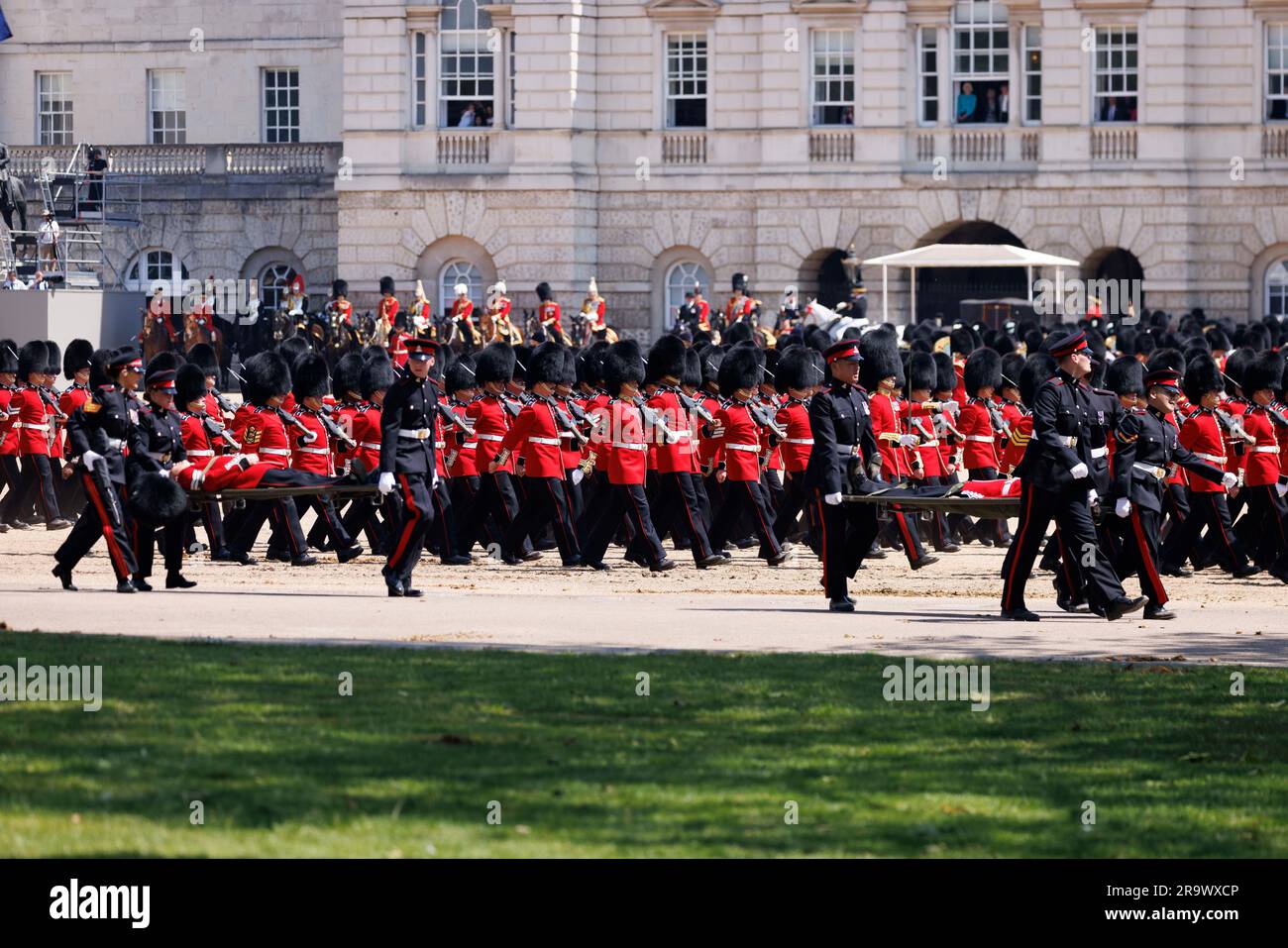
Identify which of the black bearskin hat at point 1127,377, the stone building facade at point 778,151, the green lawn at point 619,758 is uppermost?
the stone building facade at point 778,151

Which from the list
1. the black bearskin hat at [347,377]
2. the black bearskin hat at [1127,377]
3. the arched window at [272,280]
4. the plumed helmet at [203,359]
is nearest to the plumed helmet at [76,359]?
the plumed helmet at [203,359]

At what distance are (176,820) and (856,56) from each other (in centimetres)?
3613

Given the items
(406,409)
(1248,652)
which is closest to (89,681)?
(406,409)

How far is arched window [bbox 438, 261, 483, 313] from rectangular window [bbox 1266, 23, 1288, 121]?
528 inches

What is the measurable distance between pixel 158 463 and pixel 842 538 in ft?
14.4

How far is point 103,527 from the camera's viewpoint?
16.5 meters

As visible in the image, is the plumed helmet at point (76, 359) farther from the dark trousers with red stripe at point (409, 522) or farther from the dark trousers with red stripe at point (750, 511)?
the dark trousers with red stripe at point (409, 522)

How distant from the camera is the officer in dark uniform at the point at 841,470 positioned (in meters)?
15.8

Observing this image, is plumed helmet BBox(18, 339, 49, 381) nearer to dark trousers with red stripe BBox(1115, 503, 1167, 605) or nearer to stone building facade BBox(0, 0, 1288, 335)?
dark trousers with red stripe BBox(1115, 503, 1167, 605)

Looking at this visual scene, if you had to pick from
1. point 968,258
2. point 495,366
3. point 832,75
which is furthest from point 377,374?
point 832,75

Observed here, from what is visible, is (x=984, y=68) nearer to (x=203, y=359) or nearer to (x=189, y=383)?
(x=203, y=359)

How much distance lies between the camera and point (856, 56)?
1729 inches

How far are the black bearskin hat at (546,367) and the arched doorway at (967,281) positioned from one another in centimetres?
2278

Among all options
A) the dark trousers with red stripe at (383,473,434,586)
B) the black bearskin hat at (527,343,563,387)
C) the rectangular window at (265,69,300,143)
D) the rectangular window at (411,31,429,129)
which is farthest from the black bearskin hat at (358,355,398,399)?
the rectangular window at (265,69,300,143)
